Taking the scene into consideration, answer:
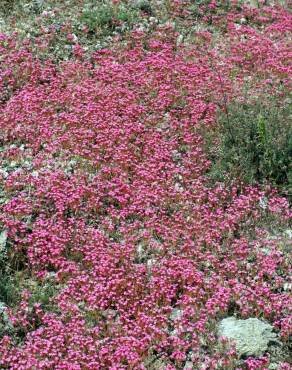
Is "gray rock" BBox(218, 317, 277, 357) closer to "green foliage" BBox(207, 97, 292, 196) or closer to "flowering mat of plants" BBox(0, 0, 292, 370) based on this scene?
"flowering mat of plants" BBox(0, 0, 292, 370)

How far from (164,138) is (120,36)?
581 cm

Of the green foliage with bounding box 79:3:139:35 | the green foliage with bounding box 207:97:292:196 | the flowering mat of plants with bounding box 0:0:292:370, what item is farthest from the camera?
the green foliage with bounding box 79:3:139:35

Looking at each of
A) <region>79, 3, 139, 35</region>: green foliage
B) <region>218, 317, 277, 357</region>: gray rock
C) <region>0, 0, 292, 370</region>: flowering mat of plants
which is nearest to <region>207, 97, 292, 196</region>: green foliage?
<region>0, 0, 292, 370</region>: flowering mat of plants

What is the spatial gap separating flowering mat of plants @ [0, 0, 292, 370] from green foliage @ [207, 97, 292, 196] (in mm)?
172

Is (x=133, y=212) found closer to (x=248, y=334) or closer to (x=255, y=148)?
(x=255, y=148)

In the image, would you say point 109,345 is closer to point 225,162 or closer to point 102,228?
point 102,228

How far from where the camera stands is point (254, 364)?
29.5 ft

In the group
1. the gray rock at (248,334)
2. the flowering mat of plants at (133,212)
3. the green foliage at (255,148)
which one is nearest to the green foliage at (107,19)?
the flowering mat of plants at (133,212)

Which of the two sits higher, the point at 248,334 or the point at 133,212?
the point at 133,212

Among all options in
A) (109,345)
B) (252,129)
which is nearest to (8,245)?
(109,345)

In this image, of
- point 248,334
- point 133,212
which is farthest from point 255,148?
point 248,334

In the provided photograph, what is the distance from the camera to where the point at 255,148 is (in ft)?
44.3

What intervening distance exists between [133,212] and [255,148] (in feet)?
11.1

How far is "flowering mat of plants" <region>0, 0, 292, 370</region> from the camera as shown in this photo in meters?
9.61
